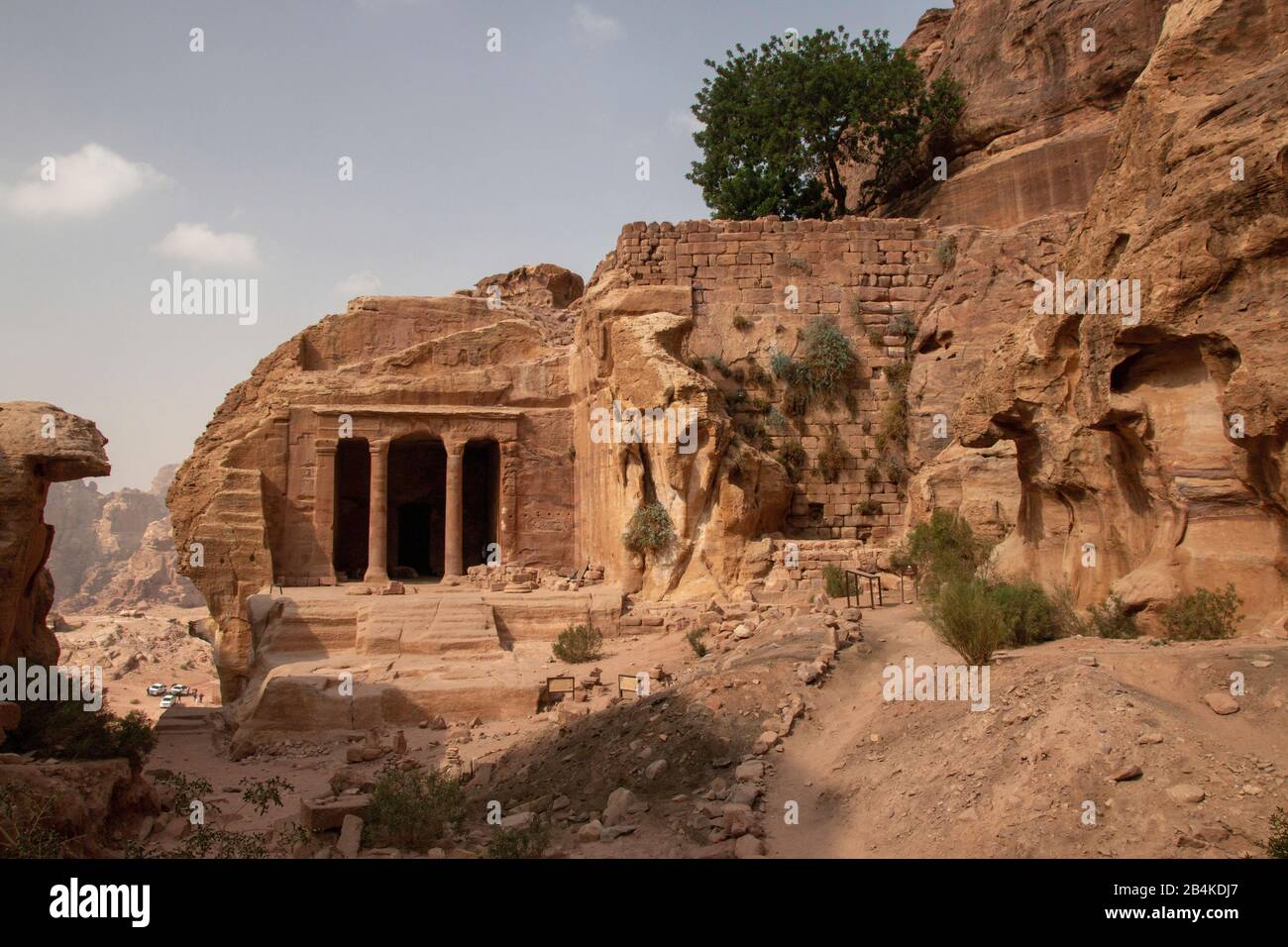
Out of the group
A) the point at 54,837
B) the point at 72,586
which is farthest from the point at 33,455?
the point at 72,586

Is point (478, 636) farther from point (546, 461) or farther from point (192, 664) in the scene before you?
point (192, 664)

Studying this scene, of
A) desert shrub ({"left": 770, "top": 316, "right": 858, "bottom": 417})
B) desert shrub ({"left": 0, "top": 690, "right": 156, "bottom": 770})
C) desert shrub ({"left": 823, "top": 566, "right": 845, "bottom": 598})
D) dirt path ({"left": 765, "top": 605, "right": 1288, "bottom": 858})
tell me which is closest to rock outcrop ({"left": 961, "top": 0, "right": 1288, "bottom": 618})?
dirt path ({"left": 765, "top": 605, "right": 1288, "bottom": 858})

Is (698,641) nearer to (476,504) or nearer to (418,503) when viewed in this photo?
(476,504)

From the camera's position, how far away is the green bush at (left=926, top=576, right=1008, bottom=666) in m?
8.21

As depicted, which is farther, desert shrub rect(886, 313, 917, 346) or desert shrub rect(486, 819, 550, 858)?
desert shrub rect(886, 313, 917, 346)

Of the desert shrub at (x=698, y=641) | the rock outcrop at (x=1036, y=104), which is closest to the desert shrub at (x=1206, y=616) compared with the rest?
the desert shrub at (x=698, y=641)

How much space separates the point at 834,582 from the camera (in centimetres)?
1491

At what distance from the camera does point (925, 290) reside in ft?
69.6

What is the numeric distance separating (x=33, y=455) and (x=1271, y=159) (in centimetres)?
1082

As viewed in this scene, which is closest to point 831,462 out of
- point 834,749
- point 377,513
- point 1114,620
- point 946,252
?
point 946,252

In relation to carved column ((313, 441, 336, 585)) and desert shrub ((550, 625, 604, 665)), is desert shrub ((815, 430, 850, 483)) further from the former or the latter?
carved column ((313, 441, 336, 585))

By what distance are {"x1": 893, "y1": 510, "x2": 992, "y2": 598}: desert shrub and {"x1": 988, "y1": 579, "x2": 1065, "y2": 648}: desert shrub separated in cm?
274
